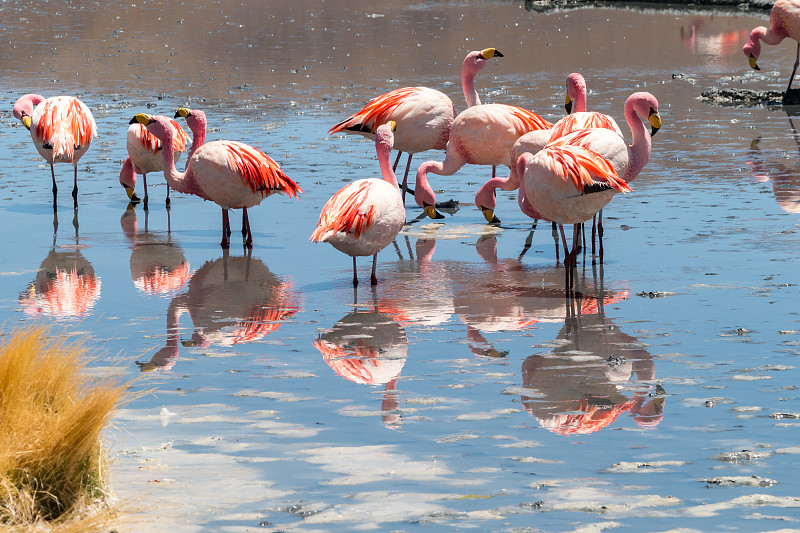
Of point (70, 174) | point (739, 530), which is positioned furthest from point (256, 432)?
point (70, 174)

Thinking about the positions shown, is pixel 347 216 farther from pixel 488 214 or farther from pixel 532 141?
pixel 532 141

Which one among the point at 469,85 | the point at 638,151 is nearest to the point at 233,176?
the point at 638,151

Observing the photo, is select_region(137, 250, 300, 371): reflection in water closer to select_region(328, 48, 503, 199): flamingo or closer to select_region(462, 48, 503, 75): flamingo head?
select_region(328, 48, 503, 199): flamingo

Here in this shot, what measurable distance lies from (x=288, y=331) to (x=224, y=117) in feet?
35.2

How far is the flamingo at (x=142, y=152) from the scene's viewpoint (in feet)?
Answer: 39.3

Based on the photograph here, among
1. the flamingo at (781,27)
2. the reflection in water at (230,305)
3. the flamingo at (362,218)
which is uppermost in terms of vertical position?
the flamingo at (781,27)

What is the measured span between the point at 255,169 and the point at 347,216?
1923mm

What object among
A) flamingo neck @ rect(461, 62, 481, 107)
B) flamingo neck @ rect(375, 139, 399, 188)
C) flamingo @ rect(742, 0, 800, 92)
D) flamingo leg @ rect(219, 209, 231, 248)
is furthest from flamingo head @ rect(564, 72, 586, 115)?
flamingo @ rect(742, 0, 800, 92)

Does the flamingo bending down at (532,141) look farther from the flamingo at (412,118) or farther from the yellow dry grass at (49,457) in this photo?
the yellow dry grass at (49,457)

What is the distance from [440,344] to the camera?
23.4 feet

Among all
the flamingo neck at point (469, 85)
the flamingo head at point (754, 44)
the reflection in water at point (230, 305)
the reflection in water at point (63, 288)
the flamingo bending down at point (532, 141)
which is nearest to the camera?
the reflection in water at point (230, 305)

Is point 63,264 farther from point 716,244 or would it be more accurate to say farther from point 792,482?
point 792,482

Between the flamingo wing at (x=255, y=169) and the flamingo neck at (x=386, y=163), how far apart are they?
1.06 m

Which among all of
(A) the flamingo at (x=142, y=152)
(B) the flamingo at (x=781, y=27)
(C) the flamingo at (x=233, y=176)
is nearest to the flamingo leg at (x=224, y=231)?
(C) the flamingo at (x=233, y=176)
